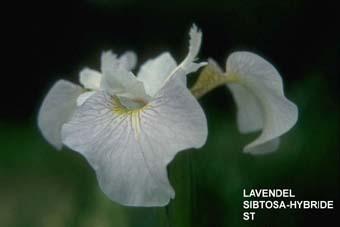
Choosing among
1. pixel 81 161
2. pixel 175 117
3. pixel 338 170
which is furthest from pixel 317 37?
pixel 175 117

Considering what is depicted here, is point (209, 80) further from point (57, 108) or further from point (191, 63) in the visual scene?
point (57, 108)

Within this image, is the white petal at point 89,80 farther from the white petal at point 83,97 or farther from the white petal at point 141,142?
the white petal at point 141,142

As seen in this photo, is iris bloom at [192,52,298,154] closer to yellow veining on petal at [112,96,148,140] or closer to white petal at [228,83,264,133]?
white petal at [228,83,264,133]

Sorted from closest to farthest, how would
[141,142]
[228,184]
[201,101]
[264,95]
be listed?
[141,142], [264,95], [228,184], [201,101]

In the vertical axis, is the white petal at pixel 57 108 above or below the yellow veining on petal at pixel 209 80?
below

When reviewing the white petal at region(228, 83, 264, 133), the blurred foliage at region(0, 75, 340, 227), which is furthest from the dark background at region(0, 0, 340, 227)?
the white petal at region(228, 83, 264, 133)

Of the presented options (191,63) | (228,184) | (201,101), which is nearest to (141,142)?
(191,63)

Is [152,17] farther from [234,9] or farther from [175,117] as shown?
[175,117]

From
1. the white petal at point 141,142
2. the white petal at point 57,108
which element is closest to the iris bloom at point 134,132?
the white petal at point 141,142
